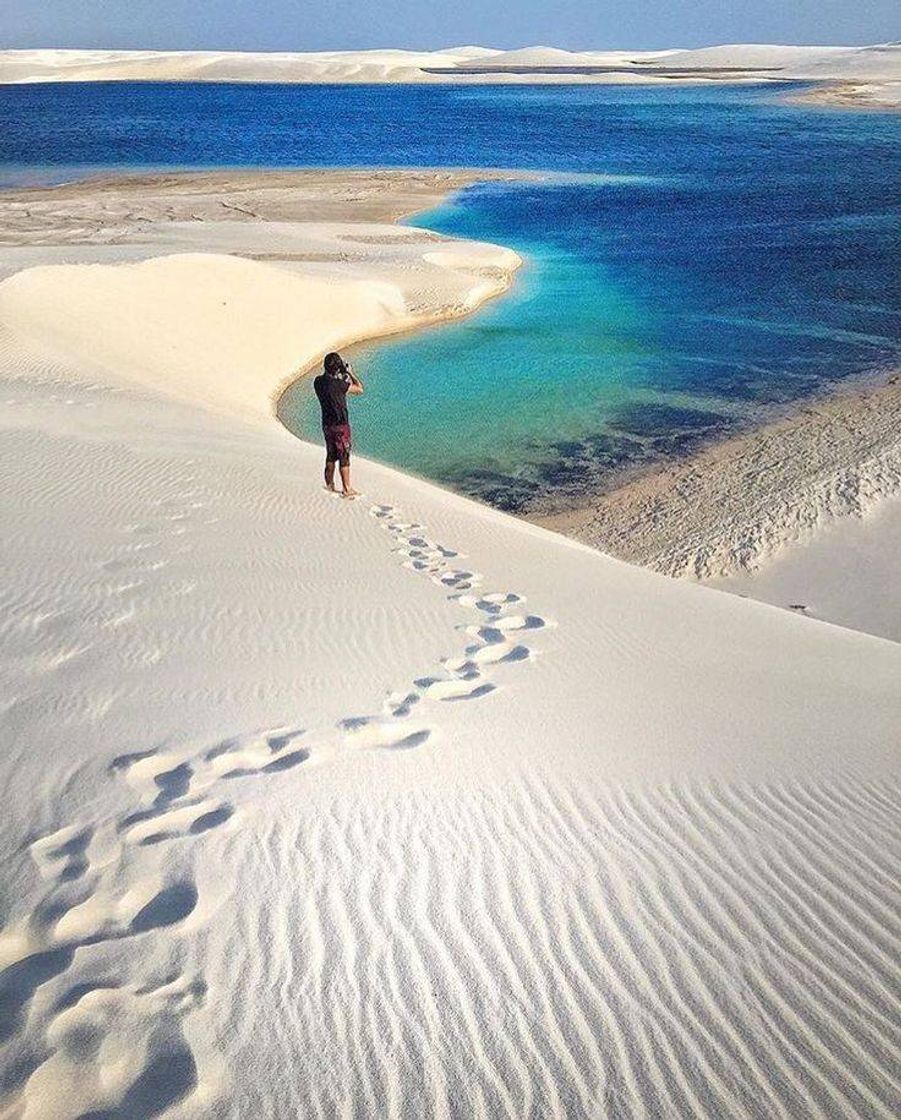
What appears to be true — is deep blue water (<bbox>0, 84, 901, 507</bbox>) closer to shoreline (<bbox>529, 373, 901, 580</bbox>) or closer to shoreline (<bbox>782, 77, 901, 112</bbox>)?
shoreline (<bbox>529, 373, 901, 580</bbox>)

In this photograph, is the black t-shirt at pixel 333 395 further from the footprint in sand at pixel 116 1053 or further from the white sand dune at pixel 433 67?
the white sand dune at pixel 433 67

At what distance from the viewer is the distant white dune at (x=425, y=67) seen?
130 m

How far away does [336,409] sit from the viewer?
854 cm

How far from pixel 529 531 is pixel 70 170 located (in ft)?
138

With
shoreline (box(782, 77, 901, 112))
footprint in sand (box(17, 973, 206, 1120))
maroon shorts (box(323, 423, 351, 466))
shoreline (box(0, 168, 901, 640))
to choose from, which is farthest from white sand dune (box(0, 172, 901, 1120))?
shoreline (box(782, 77, 901, 112))

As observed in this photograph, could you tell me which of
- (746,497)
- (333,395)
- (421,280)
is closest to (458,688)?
(333,395)

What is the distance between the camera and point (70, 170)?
42.6 metres

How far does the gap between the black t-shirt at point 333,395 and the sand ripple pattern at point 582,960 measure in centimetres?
556

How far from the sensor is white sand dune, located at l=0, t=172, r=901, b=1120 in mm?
2459

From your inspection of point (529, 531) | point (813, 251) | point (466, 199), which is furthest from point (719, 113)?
point (529, 531)

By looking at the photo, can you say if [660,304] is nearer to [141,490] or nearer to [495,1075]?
[141,490]

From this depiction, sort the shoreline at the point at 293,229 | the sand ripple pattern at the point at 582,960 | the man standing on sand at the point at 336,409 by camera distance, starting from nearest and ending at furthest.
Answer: the sand ripple pattern at the point at 582,960 < the man standing on sand at the point at 336,409 < the shoreline at the point at 293,229

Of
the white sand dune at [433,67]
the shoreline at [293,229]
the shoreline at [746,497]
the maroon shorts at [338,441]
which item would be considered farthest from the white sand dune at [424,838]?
the white sand dune at [433,67]

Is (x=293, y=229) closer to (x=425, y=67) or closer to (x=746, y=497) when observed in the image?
(x=746, y=497)
